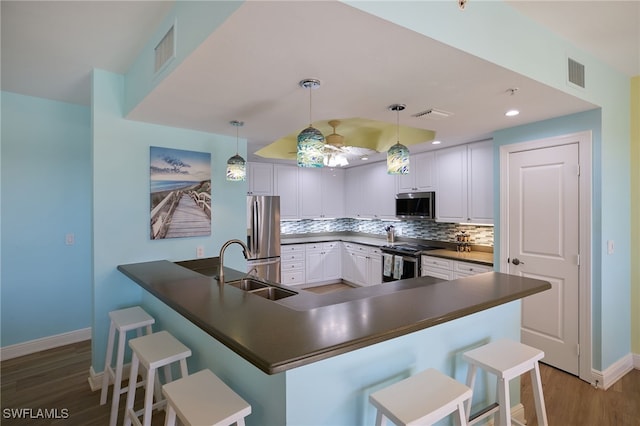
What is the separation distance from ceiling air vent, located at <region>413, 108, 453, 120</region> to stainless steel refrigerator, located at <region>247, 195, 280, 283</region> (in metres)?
2.89

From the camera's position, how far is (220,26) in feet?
4.50

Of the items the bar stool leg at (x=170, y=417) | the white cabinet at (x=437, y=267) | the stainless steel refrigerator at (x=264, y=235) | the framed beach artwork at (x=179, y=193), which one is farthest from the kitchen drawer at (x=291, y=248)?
the bar stool leg at (x=170, y=417)

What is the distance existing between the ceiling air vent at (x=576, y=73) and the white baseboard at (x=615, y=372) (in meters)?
2.28

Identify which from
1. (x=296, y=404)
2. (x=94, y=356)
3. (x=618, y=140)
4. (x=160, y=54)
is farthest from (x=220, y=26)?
(x=618, y=140)

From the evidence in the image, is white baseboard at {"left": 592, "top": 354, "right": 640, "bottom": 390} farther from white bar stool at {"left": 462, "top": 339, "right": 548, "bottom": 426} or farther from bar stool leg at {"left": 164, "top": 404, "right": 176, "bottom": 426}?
bar stool leg at {"left": 164, "top": 404, "right": 176, "bottom": 426}

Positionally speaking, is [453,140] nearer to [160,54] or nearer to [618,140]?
[618,140]

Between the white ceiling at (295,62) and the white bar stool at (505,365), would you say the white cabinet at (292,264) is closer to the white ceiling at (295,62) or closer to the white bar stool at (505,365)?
the white ceiling at (295,62)

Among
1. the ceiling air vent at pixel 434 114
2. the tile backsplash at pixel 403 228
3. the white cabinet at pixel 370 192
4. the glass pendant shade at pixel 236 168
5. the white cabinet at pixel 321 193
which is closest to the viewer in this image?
the ceiling air vent at pixel 434 114

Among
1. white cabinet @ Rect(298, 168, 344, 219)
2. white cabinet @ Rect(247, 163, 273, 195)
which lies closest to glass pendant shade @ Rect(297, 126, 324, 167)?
white cabinet @ Rect(247, 163, 273, 195)

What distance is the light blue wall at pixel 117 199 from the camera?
2.64 meters

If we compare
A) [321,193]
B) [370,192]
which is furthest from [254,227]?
[370,192]

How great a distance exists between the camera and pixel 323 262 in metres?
5.91

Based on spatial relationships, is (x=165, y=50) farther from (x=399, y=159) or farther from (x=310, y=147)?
(x=399, y=159)

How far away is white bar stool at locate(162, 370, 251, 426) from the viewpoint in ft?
4.03
